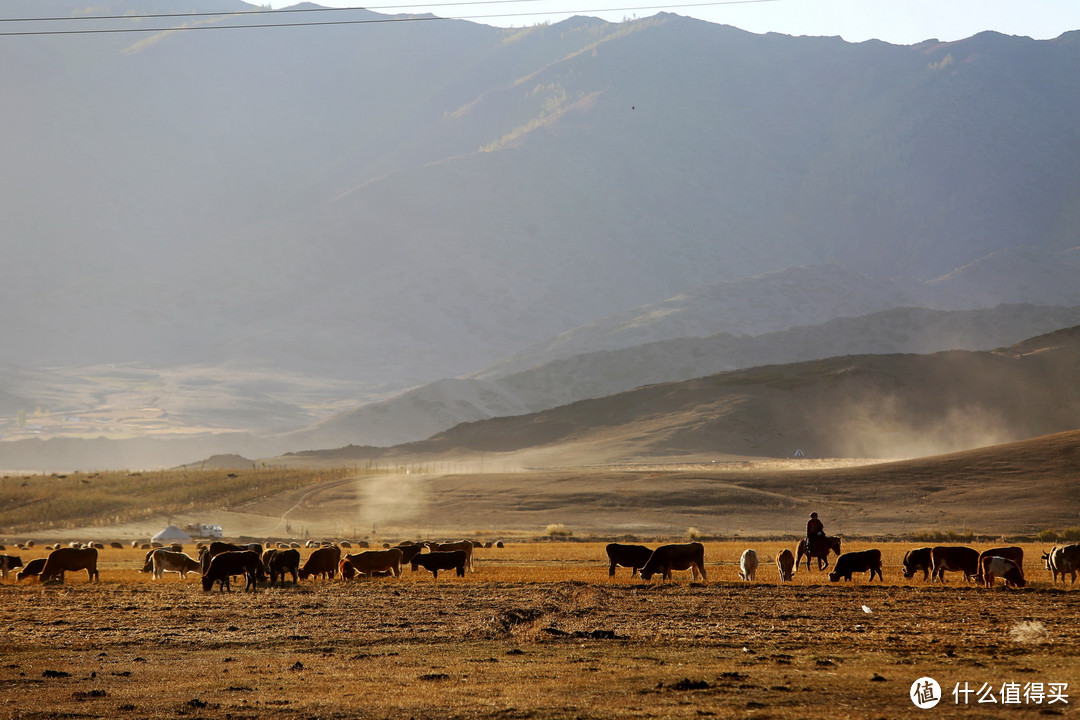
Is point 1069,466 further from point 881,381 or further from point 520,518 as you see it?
point 881,381

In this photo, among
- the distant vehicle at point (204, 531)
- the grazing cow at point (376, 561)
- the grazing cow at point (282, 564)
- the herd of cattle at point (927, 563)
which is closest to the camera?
the herd of cattle at point (927, 563)

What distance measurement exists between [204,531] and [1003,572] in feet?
145

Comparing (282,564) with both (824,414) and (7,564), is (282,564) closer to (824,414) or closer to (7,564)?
(7,564)

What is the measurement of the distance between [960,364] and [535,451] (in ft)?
167

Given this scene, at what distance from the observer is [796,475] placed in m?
78.2

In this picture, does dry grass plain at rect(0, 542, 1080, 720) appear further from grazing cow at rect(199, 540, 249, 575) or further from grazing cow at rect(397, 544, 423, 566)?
grazing cow at rect(397, 544, 423, 566)

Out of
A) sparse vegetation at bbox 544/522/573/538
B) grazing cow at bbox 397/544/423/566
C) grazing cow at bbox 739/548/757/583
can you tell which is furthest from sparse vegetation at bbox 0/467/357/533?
grazing cow at bbox 739/548/757/583

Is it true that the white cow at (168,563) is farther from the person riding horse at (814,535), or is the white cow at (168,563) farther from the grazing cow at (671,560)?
the person riding horse at (814,535)

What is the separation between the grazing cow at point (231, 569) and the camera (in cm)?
2589

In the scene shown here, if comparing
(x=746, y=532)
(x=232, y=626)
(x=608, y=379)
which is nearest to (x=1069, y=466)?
(x=746, y=532)

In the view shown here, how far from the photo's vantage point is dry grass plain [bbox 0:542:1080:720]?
490 inches

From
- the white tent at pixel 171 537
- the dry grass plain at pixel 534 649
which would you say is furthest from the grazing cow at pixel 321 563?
the white tent at pixel 171 537

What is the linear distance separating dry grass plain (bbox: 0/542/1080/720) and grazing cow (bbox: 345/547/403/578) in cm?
236

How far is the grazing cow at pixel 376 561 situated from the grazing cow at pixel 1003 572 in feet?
47.9
